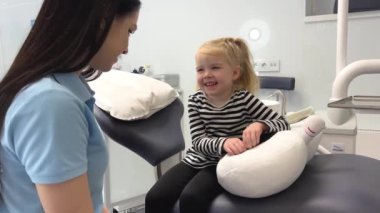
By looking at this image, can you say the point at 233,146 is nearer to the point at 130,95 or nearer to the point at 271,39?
the point at 130,95

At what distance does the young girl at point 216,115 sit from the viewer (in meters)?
1.11

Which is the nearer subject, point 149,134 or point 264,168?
point 264,168

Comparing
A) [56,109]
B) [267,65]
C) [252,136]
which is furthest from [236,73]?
[267,65]

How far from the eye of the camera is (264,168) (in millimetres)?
856

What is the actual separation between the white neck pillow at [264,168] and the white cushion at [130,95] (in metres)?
0.49

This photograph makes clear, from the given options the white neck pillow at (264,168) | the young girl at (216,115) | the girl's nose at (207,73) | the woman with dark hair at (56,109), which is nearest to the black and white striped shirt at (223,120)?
the young girl at (216,115)

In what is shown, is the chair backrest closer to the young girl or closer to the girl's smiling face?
the young girl

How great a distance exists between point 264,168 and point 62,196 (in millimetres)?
481

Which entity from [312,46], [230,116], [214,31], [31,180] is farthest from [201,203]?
[214,31]

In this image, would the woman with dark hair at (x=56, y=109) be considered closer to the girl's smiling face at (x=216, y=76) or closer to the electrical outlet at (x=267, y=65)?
the girl's smiling face at (x=216, y=76)

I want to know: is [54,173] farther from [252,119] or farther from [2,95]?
[252,119]

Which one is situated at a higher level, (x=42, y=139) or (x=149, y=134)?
(x=42, y=139)

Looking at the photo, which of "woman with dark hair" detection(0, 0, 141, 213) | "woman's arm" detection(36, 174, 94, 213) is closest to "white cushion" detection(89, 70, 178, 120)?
"woman with dark hair" detection(0, 0, 141, 213)

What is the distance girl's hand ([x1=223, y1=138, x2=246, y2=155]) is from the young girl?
5 centimetres
